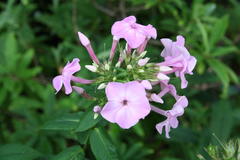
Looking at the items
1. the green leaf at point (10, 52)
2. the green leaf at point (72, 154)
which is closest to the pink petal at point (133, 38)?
the green leaf at point (72, 154)

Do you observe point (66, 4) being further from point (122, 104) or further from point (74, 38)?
point (122, 104)

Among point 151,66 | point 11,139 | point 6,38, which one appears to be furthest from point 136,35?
point 6,38

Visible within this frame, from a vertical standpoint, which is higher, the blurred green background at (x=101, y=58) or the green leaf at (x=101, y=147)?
the green leaf at (x=101, y=147)

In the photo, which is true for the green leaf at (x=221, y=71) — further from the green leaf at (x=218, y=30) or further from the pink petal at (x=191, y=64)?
the pink petal at (x=191, y=64)

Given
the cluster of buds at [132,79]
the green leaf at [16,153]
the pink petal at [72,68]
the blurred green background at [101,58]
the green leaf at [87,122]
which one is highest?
the pink petal at [72,68]

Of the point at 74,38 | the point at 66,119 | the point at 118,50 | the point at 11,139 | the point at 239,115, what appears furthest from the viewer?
the point at 74,38

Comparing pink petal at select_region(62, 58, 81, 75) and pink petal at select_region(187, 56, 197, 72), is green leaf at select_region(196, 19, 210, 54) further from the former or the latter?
pink petal at select_region(62, 58, 81, 75)
